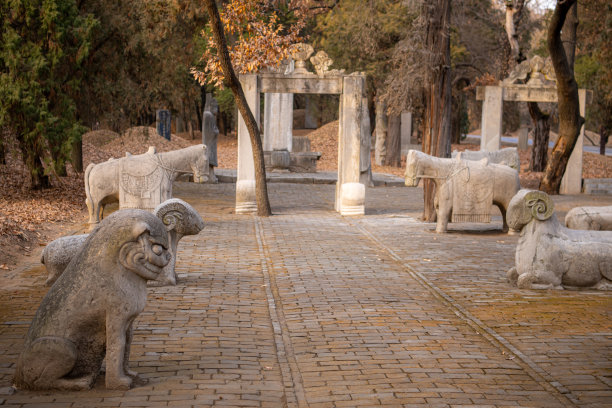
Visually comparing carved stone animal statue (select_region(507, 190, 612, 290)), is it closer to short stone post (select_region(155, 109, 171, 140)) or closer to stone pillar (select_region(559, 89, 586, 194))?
stone pillar (select_region(559, 89, 586, 194))

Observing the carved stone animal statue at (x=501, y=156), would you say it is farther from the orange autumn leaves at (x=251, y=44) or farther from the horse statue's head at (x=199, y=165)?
the horse statue's head at (x=199, y=165)

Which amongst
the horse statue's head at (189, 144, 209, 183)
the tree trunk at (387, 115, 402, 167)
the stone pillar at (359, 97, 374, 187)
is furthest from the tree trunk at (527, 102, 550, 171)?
the horse statue's head at (189, 144, 209, 183)

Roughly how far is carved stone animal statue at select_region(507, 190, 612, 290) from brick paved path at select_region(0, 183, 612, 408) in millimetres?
233

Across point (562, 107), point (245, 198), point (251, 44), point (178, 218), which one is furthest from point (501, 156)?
point (178, 218)

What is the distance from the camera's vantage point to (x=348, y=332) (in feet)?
25.9

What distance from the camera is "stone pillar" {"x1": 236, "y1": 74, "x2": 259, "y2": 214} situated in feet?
56.9

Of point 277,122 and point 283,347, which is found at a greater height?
point 277,122

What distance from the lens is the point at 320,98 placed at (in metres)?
46.2

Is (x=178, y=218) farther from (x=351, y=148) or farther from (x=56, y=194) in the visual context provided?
(x=56, y=194)

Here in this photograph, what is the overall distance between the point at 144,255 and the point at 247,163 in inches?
460

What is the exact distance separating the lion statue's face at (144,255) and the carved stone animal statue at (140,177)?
754cm

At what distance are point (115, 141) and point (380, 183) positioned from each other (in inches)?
573

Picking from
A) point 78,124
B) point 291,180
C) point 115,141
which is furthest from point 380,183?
point 115,141

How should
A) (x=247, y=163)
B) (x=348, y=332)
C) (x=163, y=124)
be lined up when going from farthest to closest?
(x=163, y=124)
(x=247, y=163)
(x=348, y=332)
